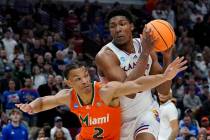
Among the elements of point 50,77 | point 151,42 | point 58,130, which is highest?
point 151,42

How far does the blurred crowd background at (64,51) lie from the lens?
1303 cm

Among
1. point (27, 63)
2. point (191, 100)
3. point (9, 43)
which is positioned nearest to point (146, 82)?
point (27, 63)

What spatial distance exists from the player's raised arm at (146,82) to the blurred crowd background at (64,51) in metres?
6.09

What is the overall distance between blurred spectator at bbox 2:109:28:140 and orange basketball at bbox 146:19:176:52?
591 centimetres

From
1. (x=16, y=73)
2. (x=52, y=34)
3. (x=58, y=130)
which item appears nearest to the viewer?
(x=58, y=130)

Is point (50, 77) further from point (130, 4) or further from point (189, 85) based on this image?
point (130, 4)

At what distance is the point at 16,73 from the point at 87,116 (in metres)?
7.76

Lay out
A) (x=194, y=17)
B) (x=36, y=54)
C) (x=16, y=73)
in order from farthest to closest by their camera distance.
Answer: (x=194, y=17) → (x=36, y=54) → (x=16, y=73)

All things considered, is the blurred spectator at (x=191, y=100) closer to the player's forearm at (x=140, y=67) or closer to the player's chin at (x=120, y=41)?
the player's chin at (x=120, y=41)

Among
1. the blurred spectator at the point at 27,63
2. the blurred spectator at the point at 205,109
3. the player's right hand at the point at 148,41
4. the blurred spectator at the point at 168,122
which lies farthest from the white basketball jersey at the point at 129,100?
the blurred spectator at the point at 205,109

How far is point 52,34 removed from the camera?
1673cm

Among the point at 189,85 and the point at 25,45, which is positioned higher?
the point at 25,45

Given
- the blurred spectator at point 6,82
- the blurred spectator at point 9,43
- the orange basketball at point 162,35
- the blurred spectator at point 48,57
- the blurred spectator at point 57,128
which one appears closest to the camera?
the orange basketball at point 162,35

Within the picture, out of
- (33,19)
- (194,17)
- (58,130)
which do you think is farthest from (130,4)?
(58,130)
